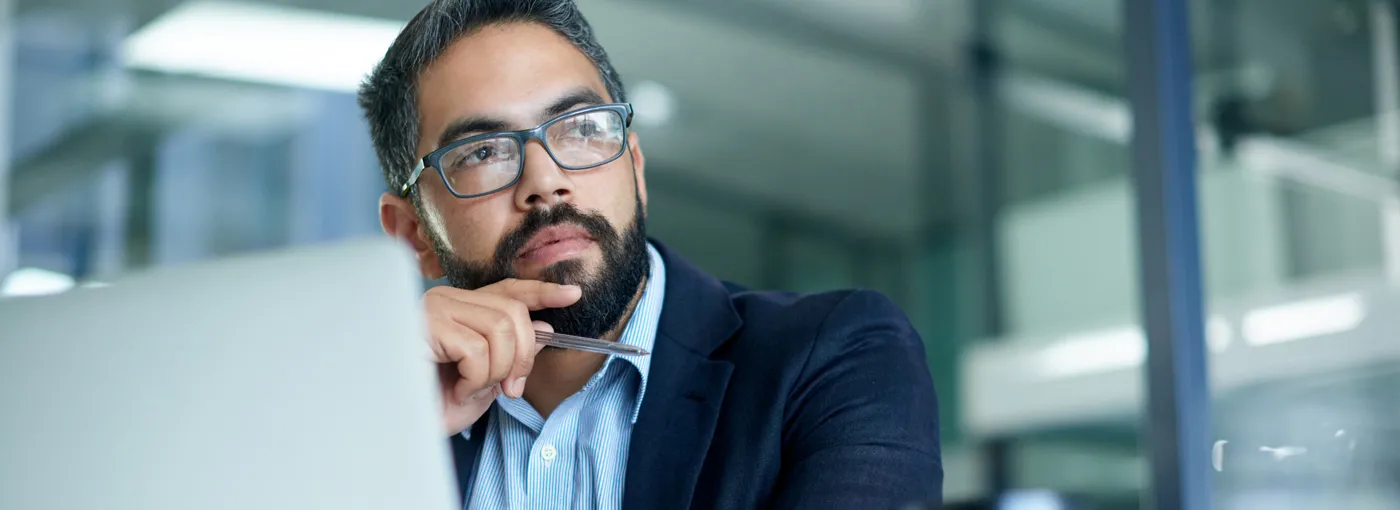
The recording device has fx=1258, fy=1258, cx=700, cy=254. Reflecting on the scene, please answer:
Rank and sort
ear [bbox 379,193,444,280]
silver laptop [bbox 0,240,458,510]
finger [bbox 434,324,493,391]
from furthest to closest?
ear [bbox 379,193,444,280] → finger [bbox 434,324,493,391] → silver laptop [bbox 0,240,458,510]

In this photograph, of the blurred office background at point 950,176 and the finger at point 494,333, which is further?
the blurred office background at point 950,176

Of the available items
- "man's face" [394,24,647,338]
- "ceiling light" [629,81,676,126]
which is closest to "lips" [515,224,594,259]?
"man's face" [394,24,647,338]

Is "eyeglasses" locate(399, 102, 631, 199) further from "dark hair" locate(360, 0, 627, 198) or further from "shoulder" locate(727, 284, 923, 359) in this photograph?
"shoulder" locate(727, 284, 923, 359)

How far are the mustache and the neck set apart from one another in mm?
122

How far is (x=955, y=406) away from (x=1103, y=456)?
0.90 meters

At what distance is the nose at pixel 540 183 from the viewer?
1516mm

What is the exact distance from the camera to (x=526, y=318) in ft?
4.13

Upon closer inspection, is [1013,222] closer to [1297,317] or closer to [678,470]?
[1297,317]

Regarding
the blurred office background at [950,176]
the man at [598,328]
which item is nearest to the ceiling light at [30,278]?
the blurred office background at [950,176]

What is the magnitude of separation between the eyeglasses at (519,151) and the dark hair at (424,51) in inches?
6.0

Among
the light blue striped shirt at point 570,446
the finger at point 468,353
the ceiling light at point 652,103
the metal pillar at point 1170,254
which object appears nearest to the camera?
the finger at point 468,353

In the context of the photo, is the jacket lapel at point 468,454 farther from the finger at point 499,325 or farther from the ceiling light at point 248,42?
the ceiling light at point 248,42

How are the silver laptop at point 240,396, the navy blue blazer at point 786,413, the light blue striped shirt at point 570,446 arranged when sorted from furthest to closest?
1. the light blue striped shirt at point 570,446
2. the navy blue blazer at point 786,413
3. the silver laptop at point 240,396

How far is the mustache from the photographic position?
151 centimetres
